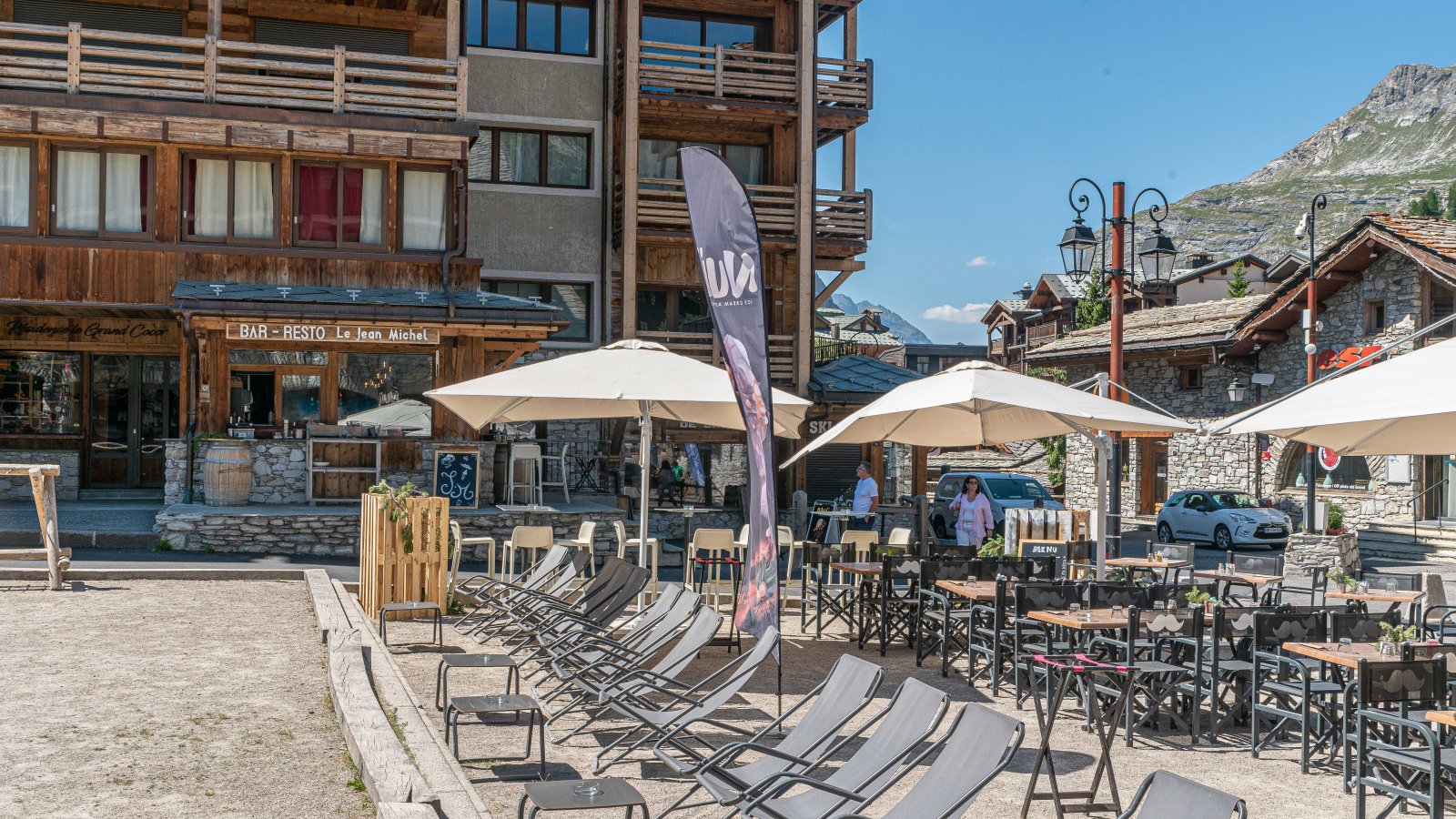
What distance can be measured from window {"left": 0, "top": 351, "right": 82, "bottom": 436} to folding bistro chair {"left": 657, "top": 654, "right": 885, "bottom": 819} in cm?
1942

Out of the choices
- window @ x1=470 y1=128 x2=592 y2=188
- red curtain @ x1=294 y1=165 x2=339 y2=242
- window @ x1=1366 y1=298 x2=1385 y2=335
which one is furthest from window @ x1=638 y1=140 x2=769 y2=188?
window @ x1=1366 y1=298 x2=1385 y2=335

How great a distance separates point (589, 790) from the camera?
459 centimetres

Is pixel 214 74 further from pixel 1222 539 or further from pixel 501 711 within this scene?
pixel 1222 539

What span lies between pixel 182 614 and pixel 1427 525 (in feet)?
74.5

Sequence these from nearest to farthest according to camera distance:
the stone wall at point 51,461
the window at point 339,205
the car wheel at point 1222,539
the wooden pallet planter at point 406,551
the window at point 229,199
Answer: the wooden pallet planter at point 406,551 → the window at point 229,199 → the stone wall at point 51,461 → the window at point 339,205 → the car wheel at point 1222,539

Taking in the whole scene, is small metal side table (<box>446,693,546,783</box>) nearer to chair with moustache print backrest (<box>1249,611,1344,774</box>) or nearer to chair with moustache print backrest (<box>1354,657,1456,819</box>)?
chair with moustache print backrest (<box>1354,657,1456,819</box>)

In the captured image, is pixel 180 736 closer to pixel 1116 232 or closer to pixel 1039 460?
pixel 1116 232

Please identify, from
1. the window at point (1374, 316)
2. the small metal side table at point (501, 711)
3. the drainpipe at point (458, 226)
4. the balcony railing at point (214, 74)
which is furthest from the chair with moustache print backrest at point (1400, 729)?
the window at point (1374, 316)

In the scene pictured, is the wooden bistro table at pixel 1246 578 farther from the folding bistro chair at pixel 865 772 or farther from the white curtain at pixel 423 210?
the white curtain at pixel 423 210

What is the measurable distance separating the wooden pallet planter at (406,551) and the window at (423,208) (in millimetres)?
10522

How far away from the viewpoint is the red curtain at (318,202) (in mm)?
20297

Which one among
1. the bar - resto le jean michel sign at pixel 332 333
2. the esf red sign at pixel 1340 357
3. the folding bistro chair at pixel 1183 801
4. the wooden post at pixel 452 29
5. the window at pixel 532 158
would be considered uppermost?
the wooden post at pixel 452 29

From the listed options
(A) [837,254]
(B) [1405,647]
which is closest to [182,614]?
(B) [1405,647]

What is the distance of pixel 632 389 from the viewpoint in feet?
30.9
